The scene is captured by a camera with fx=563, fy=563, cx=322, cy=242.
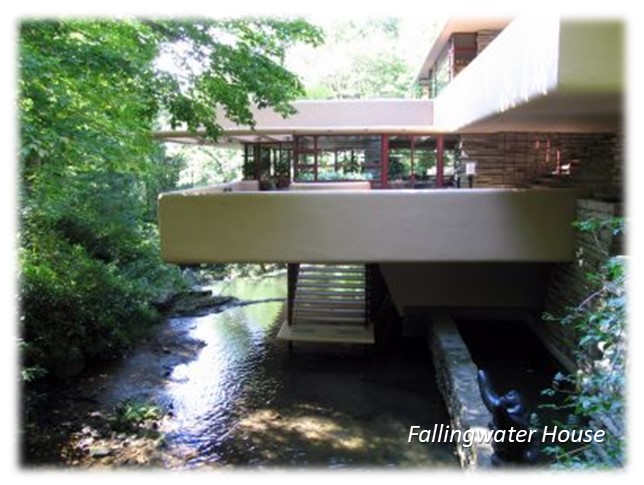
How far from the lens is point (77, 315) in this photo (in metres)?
10.6

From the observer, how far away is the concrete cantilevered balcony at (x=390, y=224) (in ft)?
26.6

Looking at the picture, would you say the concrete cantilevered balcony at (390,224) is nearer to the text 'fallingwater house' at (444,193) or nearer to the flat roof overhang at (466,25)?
the text 'fallingwater house' at (444,193)

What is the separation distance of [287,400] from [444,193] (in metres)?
4.55

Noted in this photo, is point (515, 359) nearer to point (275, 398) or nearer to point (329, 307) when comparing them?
point (329, 307)

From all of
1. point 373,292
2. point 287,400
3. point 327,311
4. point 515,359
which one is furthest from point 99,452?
point 515,359

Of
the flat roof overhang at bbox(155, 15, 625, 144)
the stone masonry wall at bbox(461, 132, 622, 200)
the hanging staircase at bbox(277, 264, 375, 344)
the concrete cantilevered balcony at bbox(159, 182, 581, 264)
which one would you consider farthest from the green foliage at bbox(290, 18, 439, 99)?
the concrete cantilevered balcony at bbox(159, 182, 581, 264)

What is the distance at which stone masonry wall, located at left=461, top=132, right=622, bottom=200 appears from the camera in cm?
1122

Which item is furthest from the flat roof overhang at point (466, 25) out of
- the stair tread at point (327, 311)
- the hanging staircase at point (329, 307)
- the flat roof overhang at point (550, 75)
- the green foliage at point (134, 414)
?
the green foliage at point (134, 414)

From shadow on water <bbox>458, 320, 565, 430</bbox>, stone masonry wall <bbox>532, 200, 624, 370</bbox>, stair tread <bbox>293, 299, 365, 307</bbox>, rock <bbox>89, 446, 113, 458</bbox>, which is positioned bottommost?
rock <bbox>89, 446, 113, 458</bbox>

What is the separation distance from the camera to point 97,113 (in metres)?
9.05

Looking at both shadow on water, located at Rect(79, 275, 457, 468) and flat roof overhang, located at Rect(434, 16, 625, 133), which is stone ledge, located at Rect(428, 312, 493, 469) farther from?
flat roof overhang, located at Rect(434, 16, 625, 133)

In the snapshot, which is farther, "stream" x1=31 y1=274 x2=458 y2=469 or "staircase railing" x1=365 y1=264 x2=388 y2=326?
"staircase railing" x1=365 y1=264 x2=388 y2=326

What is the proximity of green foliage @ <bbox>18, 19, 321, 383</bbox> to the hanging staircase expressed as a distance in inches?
143

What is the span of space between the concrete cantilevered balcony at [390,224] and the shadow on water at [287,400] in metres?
2.71
